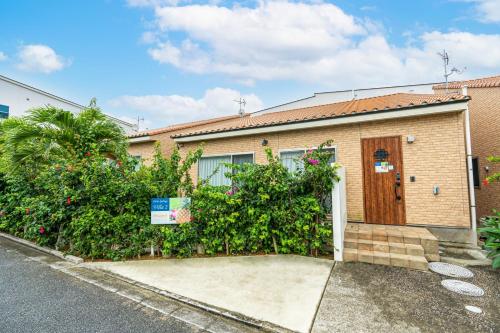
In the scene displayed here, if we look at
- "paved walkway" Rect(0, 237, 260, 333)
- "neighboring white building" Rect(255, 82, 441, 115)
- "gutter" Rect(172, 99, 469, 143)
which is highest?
"neighboring white building" Rect(255, 82, 441, 115)

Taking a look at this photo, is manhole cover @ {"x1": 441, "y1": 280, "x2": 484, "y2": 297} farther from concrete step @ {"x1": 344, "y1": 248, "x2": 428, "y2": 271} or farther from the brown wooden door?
the brown wooden door

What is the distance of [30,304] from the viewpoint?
291 cm

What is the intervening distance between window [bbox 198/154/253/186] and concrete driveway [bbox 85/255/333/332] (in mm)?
3467

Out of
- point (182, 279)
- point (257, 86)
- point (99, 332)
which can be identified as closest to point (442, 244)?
point (182, 279)

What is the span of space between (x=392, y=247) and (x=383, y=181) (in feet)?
6.25

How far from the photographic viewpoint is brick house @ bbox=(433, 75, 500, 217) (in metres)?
9.00

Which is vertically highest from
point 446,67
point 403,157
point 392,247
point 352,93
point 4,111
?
point 446,67

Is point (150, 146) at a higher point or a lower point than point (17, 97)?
lower

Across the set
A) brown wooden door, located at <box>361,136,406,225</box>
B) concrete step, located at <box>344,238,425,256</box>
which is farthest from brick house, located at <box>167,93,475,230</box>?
concrete step, located at <box>344,238,425,256</box>

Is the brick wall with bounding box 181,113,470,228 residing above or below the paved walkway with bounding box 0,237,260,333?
above

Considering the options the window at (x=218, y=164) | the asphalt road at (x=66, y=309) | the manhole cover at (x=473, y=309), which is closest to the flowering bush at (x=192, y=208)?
the asphalt road at (x=66, y=309)

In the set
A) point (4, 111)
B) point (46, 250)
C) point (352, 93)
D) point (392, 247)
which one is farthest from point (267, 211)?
point (4, 111)

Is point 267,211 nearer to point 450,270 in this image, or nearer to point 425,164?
point 450,270

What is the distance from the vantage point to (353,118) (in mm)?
5855
